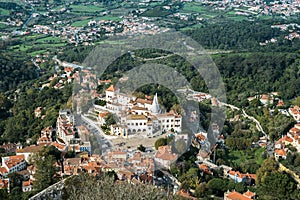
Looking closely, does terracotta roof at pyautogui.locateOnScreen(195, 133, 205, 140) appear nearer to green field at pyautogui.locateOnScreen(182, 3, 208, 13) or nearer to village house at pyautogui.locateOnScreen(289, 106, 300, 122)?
village house at pyautogui.locateOnScreen(289, 106, 300, 122)

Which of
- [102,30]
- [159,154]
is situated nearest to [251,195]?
[159,154]

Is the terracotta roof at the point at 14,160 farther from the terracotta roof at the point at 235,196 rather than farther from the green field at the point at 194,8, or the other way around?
the green field at the point at 194,8

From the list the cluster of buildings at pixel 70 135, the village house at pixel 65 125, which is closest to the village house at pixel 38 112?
the village house at pixel 65 125

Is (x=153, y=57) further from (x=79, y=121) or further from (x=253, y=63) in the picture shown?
(x=79, y=121)

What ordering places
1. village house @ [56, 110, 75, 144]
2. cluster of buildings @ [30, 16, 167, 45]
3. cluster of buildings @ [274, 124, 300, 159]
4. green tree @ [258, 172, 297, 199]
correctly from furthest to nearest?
cluster of buildings @ [30, 16, 167, 45], cluster of buildings @ [274, 124, 300, 159], village house @ [56, 110, 75, 144], green tree @ [258, 172, 297, 199]

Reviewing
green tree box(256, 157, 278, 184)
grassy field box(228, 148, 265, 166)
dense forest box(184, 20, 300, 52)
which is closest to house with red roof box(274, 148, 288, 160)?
grassy field box(228, 148, 265, 166)

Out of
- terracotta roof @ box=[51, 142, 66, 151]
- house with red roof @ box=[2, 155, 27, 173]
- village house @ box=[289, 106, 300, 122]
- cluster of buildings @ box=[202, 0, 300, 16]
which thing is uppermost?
terracotta roof @ box=[51, 142, 66, 151]

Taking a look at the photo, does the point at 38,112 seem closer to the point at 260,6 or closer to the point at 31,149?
the point at 31,149

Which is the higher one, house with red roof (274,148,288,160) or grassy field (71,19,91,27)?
house with red roof (274,148,288,160)

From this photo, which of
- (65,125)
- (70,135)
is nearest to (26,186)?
(70,135)
